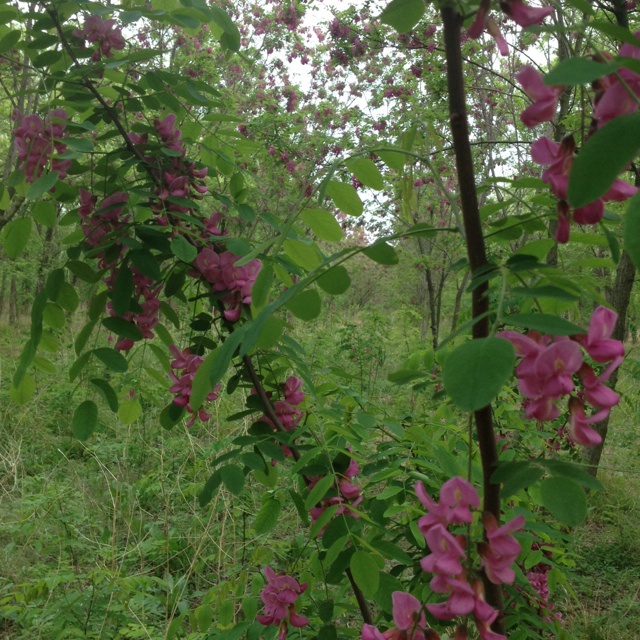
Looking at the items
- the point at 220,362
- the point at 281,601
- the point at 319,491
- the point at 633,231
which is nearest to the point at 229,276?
the point at 319,491

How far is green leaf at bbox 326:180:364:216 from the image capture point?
41.2 inches

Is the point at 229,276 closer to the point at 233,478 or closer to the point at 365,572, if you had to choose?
the point at 233,478

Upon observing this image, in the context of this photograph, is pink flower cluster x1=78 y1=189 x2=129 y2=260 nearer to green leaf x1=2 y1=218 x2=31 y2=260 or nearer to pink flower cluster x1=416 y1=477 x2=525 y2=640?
green leaf x1=2 y1=218 x2=31 y2=260

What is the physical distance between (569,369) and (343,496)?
2.46ft

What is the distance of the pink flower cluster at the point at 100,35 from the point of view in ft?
4.17

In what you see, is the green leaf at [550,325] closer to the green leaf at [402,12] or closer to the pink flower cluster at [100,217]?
the green leaf at [402,12]

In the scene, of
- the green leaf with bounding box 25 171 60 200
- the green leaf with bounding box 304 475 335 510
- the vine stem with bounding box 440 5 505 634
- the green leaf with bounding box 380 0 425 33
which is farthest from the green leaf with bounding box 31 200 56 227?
the vine stem with bounding box 440 5 505 634

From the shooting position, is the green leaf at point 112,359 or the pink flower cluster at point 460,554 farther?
the green leaf at point 112,359

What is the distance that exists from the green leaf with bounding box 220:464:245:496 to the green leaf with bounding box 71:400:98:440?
33 cm

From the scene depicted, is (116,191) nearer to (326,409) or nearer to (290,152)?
(326,409)

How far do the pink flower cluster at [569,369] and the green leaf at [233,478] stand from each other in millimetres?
723

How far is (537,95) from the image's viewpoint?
525mm

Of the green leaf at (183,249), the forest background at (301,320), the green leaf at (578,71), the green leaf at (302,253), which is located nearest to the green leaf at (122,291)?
the forest background at (301,320)

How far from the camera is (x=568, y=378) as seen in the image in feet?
1.75
